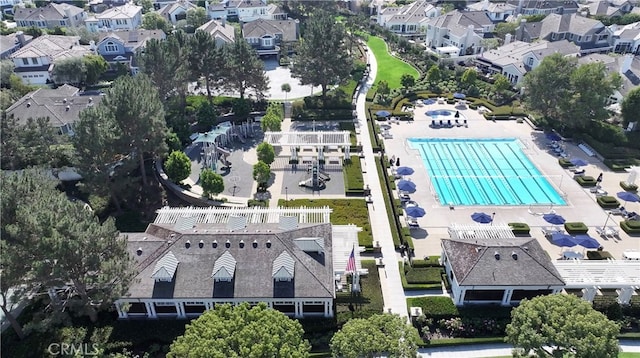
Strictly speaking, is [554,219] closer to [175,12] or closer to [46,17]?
[175,12]

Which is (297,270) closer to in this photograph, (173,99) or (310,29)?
(173,99)

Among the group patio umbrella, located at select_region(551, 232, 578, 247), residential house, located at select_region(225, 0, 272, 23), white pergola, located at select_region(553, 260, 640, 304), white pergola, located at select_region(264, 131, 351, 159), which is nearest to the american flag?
white pergola, located at select_region(553, 260, 640, 304)

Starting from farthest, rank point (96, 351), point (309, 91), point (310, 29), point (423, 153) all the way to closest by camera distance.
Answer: point (309, 91)
point (310, 29)
point (423, 153)
point (96, 351)

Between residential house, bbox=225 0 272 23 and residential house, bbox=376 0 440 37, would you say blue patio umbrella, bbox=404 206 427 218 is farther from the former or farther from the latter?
residential house, bbox=225 0 272 23

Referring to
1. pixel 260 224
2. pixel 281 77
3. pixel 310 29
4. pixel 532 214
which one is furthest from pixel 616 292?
pixel 281 77

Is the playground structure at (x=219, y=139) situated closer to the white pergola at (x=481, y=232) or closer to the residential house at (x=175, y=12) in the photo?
the white pergola at (x=481, y=232)

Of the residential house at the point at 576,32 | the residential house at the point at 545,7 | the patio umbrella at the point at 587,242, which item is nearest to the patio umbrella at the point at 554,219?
the patio umbrella at the point at 587,242
